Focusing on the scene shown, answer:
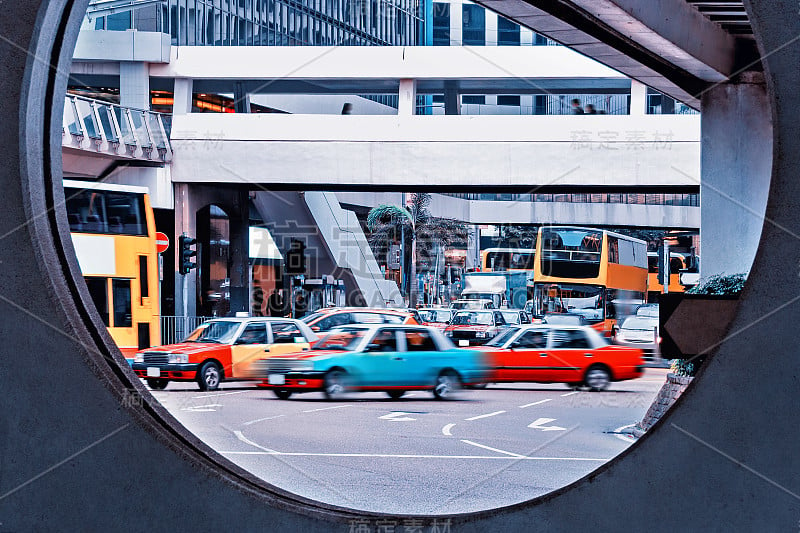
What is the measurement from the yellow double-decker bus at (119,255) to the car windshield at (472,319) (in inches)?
417

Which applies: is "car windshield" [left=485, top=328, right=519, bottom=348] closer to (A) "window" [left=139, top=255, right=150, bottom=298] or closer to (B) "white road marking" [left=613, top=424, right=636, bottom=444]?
(B) "white road marking" [left=613, top=424, right=636, bottom=444]

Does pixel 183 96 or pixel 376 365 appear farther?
pixel 183 96

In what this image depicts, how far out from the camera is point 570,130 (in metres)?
25.2

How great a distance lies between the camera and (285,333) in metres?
17.9

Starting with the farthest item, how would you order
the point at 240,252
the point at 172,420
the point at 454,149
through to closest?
1. the point at 240,252
2. the point at 454,149
3. the point at 172,420

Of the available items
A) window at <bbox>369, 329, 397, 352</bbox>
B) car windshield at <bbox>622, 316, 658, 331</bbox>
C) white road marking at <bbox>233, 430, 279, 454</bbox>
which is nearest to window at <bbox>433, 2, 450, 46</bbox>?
car windshield at <bbox>622, 316, 658, 331</bbox>

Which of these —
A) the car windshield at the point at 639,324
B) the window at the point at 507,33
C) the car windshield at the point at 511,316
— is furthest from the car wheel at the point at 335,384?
the window at the point at 507,33

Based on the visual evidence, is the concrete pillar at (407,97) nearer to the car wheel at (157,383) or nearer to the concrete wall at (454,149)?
the concrete wall at (454,149)

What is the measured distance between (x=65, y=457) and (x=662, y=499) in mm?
2205

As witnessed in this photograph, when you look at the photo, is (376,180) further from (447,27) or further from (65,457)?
(447,27)

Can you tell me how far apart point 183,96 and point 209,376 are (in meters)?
14.0

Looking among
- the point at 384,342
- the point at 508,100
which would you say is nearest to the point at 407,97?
the point at 384,342

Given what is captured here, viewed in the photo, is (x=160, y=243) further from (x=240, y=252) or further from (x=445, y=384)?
(x=240, y=252)

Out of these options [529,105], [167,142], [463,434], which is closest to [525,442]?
[463,434]
